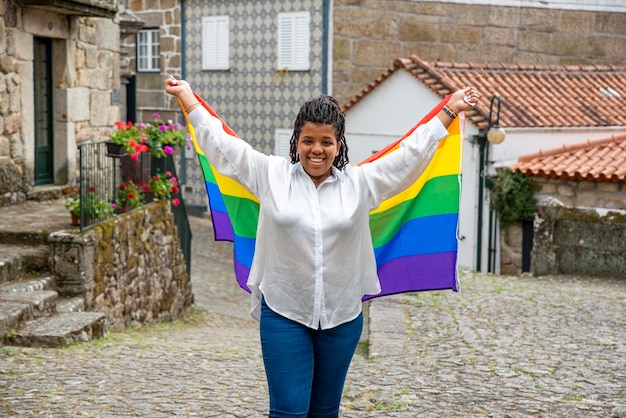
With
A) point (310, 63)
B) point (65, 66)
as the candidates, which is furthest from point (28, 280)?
point (310, 63)

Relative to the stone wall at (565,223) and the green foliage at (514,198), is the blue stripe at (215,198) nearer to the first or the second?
the stone wall at (565,223)

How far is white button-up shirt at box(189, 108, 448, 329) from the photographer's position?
3.38 metres

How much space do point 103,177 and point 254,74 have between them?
12863mm

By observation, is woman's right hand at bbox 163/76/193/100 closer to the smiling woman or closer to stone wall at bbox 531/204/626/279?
the smiling woman

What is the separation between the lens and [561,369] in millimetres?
6297

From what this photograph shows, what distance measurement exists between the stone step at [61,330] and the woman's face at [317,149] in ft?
12.5

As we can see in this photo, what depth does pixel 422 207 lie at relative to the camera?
4020mm

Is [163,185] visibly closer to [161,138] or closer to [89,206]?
[161,138]

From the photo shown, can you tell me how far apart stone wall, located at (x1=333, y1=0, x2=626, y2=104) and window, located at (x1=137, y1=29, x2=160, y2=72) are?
213 inches

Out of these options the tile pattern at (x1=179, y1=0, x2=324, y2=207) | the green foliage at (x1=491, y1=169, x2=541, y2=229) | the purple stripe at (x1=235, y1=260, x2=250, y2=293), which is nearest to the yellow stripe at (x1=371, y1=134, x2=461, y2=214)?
the purple stripe at (x1=235, y1=260, x2=250, y2=293)

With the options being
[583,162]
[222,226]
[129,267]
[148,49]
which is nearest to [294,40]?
[148,49]

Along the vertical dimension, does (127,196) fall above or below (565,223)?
above

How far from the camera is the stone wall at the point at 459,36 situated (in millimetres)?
20141

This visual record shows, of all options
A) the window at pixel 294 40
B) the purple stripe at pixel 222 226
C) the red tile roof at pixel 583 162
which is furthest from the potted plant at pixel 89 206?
the window at pixel 294 40
